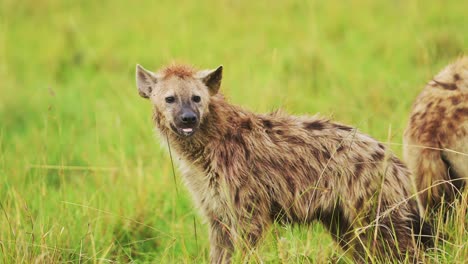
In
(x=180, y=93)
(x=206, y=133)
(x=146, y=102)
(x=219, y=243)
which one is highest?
(x=180, y=93)

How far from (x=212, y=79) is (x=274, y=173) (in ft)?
2.00

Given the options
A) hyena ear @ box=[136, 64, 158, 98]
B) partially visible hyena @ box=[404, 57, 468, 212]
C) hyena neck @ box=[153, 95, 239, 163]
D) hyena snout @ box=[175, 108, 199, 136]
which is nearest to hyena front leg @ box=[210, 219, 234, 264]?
hyena neck @ box=[153, 95, 239, 163]

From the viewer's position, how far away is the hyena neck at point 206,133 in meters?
4.14

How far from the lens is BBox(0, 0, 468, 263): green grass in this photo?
4.27m

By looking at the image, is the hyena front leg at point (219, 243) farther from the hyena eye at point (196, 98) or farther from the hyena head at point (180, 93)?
the hyena eye at point (196, 98)

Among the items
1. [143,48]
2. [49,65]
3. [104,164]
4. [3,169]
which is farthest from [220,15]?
[3,169]

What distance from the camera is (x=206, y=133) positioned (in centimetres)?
414

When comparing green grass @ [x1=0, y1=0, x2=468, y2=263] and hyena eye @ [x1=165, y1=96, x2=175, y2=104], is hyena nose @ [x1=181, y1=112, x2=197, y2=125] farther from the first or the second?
green grass @ [x1=0, y1=0, x2=468, y2=263]

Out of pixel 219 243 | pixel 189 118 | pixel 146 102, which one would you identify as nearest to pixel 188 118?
pixel 189 118

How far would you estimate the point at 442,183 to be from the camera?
3893mm

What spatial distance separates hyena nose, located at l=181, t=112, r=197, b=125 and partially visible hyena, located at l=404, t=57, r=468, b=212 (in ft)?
3.56

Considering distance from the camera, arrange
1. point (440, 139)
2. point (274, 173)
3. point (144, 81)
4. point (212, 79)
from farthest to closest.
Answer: point (144, 81) < point (212, 79) < point (274, 173) < point (440, 139)

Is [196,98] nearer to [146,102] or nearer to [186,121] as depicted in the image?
[186,121]

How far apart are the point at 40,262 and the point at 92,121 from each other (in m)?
3.02
